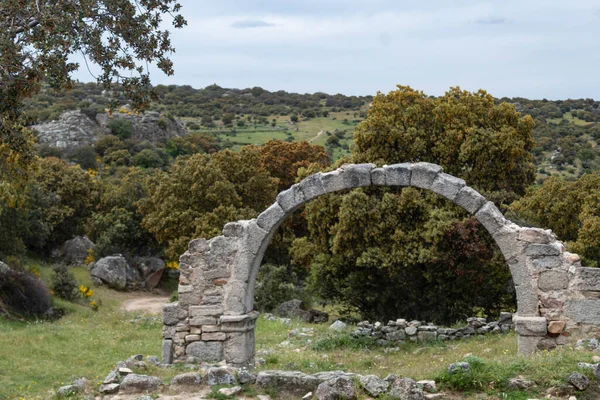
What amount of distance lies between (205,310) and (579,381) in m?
5.76

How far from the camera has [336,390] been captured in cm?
791

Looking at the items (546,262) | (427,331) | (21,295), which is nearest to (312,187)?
(546,262)

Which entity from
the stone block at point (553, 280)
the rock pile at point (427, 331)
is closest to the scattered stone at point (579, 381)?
the stone block at point (553, 280)

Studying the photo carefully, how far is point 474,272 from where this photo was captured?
56.2 ft

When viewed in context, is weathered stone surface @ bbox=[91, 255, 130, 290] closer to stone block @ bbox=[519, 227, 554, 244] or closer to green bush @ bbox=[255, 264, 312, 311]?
green bush @ bbox=[255, 264, 312, 311]

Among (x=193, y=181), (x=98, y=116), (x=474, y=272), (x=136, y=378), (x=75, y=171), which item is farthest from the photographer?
(x=98, y=116)

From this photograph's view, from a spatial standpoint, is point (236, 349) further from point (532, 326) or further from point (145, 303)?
point (145, 303)

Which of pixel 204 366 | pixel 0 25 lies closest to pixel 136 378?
pixel 204 366

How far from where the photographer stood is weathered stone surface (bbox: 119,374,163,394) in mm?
8734

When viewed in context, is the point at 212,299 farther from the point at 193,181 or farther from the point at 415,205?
the point at 193,181

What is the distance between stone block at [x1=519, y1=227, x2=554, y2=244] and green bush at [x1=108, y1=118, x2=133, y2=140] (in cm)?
4632

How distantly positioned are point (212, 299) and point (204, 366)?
1.16 metres

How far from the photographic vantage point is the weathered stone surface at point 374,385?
26.1 ft

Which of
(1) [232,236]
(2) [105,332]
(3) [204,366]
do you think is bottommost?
(2) [105,332]
